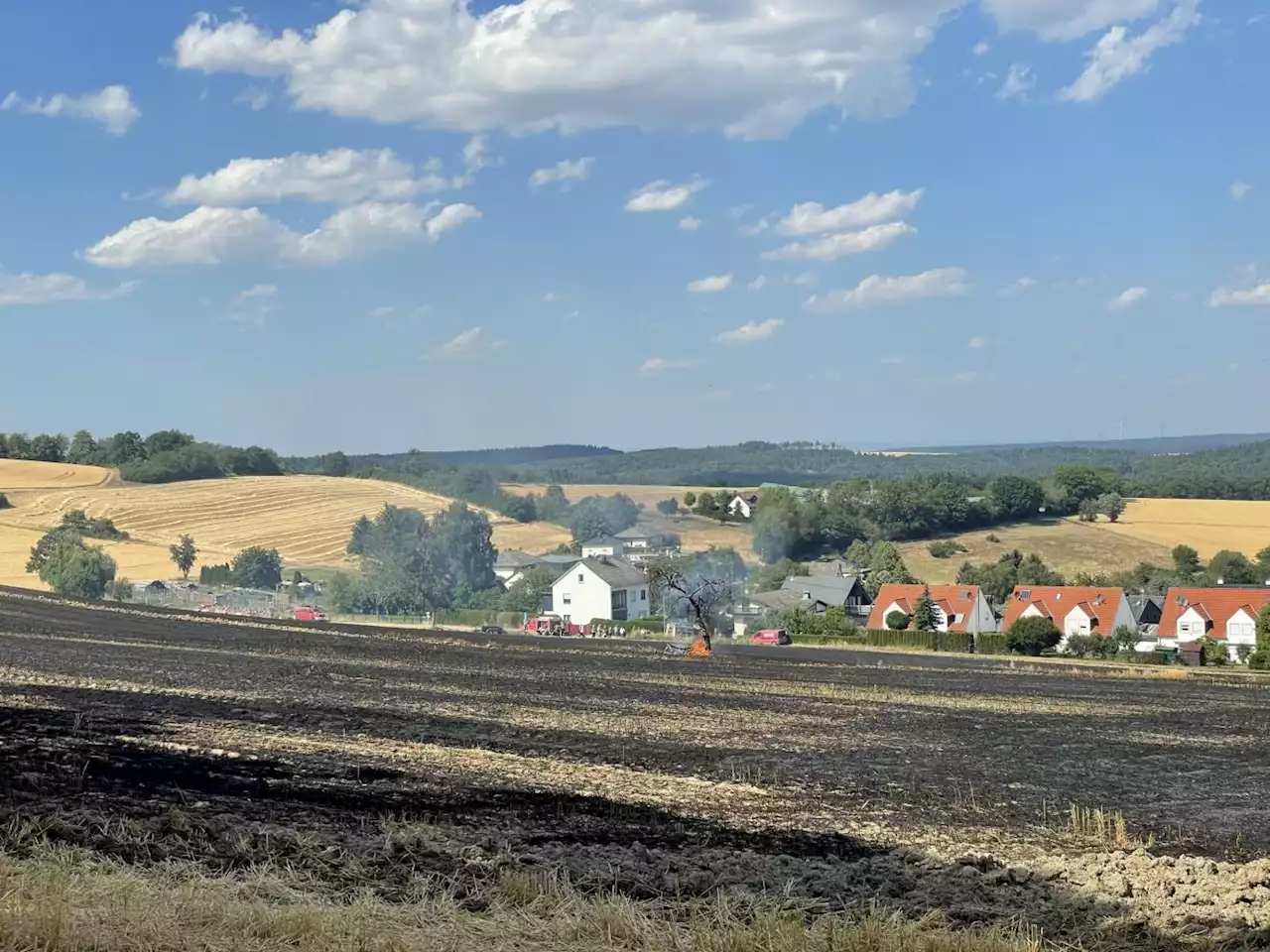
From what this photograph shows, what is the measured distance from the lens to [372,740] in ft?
62.3

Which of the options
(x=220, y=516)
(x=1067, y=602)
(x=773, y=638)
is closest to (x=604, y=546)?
(x=220, y=516)

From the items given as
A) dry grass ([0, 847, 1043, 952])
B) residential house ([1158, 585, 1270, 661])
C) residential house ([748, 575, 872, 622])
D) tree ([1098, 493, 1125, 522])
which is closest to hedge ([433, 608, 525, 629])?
residential house ([748, 575, 872, 622])

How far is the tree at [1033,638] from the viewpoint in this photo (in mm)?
68500

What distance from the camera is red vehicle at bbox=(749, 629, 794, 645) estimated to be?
6869 centimetres

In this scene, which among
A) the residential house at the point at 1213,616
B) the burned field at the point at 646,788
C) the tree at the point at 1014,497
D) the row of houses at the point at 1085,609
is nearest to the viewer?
the burned field at the point at 646,788

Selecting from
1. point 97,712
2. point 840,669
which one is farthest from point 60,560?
point 97,712

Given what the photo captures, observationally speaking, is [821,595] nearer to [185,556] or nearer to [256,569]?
[256,569]

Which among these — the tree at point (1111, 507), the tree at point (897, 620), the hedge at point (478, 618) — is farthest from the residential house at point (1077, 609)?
the tree at point (1111, 507)

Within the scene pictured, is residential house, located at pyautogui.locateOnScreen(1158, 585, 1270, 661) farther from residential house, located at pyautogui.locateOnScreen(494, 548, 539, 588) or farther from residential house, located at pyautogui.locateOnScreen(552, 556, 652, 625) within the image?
residential house, located at pyautogui.locateOnScreen(494, 548, 539, 588)

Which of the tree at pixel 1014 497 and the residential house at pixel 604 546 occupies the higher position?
the tree at pixel 1014 497

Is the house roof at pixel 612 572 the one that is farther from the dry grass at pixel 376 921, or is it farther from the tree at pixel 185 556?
the dry grass at pixel 376 921

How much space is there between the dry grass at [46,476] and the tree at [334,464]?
2057 cm

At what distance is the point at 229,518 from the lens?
320ft

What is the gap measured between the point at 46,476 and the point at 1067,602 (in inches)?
3110
